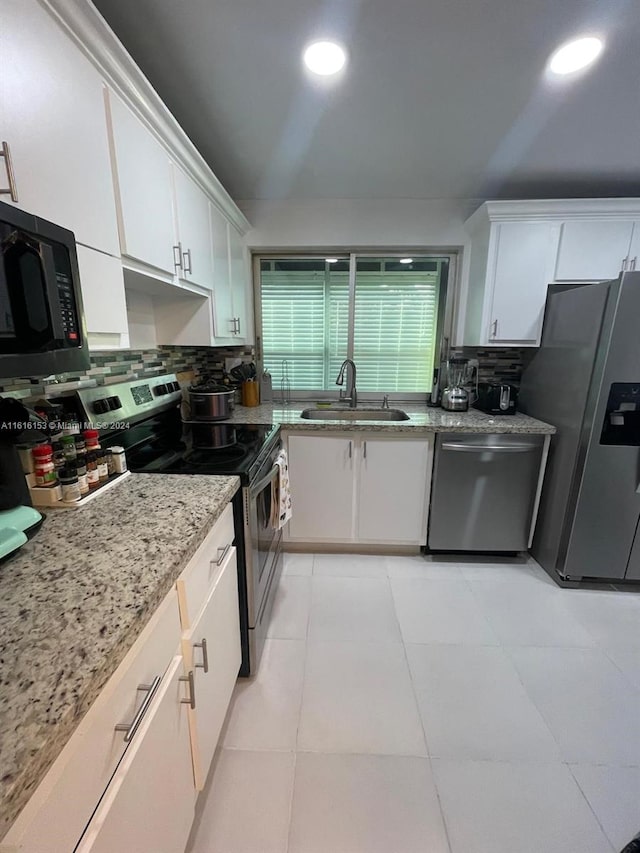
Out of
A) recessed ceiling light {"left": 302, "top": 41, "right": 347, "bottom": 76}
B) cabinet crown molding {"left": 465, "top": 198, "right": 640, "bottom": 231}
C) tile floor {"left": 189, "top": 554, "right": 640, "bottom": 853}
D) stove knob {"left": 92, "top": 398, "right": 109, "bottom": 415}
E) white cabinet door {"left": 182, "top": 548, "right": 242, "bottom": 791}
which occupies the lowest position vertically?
tile floor {"left": 189, "top": 554, "right": 640, "bottom": 853}

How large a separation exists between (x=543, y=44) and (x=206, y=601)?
6.94 feet

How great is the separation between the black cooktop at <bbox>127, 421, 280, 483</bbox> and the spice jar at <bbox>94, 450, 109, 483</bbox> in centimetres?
13

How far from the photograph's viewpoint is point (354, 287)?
106 inches

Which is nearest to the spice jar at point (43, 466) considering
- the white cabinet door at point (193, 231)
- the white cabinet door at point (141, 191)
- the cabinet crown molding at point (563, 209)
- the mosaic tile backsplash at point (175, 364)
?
the mosaic tile backsplash at point (175, 364)

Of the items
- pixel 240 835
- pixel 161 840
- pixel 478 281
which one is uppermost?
pixel 478 281

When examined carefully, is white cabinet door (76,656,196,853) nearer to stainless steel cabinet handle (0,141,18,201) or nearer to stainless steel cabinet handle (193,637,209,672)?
stainless steel cabinet handle (193,637,209,672)

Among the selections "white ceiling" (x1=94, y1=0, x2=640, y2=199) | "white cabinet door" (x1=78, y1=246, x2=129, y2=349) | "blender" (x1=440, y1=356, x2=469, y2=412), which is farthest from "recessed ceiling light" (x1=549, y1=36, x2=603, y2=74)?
"white cabinet door" (x1=78, y1=246, x2=129, y2=349)

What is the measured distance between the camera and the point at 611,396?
182cm

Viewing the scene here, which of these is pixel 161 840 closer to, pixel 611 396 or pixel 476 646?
pixel 476 646

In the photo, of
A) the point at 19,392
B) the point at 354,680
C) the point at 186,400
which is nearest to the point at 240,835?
the point at 354,680

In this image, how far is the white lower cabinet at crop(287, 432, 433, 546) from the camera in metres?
2.19

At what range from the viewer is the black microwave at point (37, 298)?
0.70m

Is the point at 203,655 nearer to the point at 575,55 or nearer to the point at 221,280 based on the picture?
the point at 221,280

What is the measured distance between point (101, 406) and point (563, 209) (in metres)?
2.76
